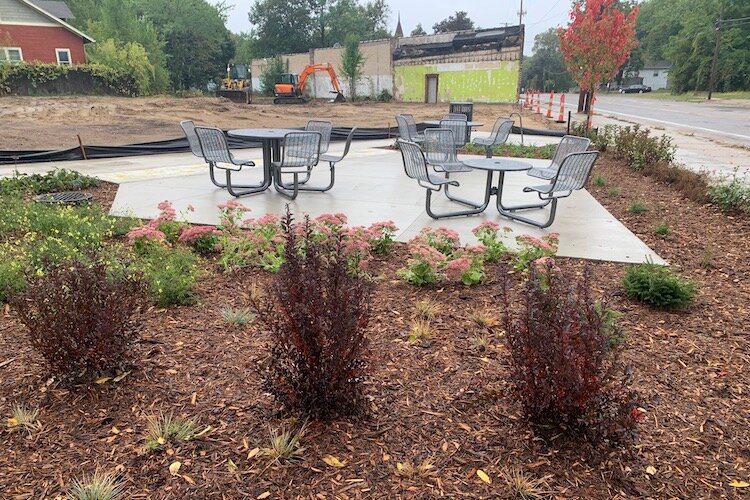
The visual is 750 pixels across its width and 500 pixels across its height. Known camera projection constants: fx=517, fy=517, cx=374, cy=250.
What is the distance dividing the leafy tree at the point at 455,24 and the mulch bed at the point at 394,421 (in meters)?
76.0

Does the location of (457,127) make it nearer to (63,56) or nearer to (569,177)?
(569,177)

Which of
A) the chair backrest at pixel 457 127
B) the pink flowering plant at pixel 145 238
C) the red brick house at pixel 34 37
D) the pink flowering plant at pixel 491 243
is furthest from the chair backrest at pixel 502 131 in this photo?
the red brick house at pixel 34 37

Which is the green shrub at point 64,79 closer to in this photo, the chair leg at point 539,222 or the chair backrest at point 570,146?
the chair backrest at point 570,146

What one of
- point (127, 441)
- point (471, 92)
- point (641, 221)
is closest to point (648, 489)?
point (127, 441)

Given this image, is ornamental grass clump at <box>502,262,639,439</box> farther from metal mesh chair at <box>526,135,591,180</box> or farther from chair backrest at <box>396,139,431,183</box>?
metal mesh chair at <box>526,135,591,180</box>

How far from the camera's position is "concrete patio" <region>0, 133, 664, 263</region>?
17.1 feet

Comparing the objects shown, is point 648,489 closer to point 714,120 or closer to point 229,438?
point 229,438

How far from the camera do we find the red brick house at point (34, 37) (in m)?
28.5

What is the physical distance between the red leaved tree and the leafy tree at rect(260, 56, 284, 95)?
33.5 m

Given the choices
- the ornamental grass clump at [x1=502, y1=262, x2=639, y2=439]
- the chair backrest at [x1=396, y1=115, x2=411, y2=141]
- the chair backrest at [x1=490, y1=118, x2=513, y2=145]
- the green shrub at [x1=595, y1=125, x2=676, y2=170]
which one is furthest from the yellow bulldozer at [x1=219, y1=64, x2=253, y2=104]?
the ornamental grass clump at [x1=502, y1=262, x2=639, y2=439]

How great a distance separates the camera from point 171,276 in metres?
3.52

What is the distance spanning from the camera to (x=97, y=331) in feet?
7.76

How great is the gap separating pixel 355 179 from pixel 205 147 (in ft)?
7.84

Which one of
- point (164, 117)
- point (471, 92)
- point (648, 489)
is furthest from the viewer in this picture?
point (471, 92)
